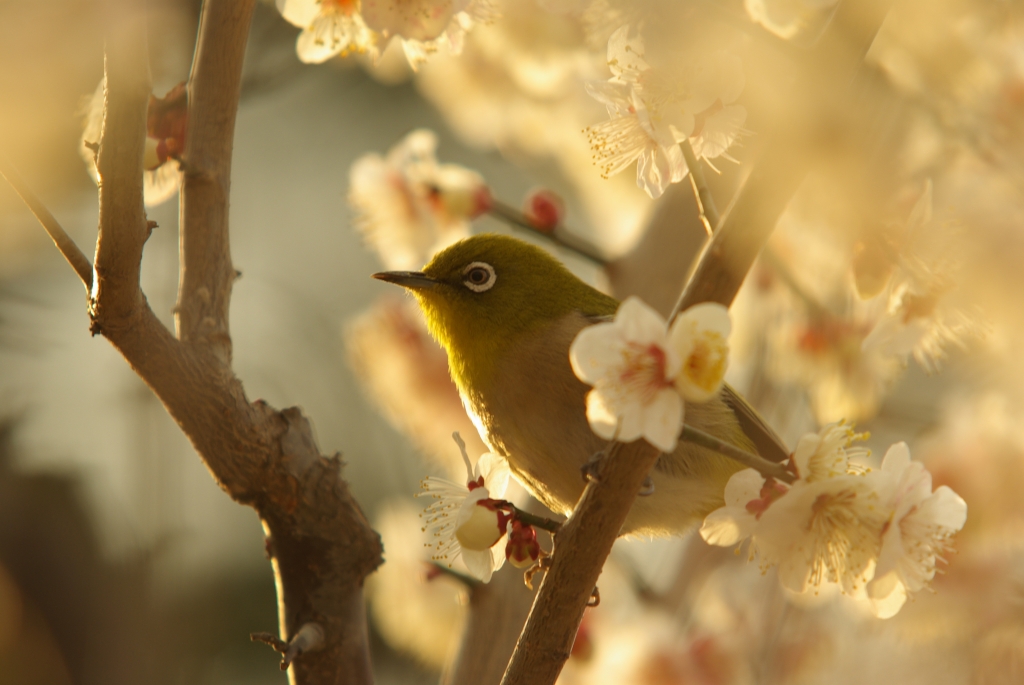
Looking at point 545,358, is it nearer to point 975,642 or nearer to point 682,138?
point 682,138

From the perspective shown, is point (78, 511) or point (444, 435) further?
point (78, 511)

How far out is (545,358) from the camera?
2412mm

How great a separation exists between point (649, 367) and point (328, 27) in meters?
1.28

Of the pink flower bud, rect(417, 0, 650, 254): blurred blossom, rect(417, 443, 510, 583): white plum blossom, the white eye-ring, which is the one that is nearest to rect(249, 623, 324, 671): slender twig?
rect(417, 443, 510, 583): white plum blossom

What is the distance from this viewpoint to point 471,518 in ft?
6.03

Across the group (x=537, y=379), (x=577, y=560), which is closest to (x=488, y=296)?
(x=537, y=379)

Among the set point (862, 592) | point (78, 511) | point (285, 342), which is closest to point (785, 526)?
point (862, 592)

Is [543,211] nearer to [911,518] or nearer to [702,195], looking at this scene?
[702,195]

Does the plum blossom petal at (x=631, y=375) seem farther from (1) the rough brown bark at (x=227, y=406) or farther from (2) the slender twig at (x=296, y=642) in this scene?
(2) the slender twig at (x=296, y=642)

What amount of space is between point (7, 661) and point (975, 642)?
14.5ft

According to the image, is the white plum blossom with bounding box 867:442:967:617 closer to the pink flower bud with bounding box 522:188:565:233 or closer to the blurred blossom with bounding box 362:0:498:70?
the blurred blossom with bounding box 362:0:498:70

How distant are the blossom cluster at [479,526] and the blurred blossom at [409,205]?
1701 millimetres

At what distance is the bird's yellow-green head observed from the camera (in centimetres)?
260

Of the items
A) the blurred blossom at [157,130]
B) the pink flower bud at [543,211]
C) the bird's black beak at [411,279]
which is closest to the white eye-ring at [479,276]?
the bird's black beak at [411,279]
